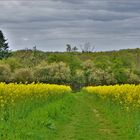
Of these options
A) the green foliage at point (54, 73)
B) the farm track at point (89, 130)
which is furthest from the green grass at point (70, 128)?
the green foliage at point (54, 73)

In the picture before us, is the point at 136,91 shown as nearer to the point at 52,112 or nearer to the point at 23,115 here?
the point at 52,112

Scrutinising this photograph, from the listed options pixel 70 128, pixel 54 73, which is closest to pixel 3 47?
pixel 54 73

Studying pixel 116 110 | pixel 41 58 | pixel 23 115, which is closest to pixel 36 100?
pixel 116 110

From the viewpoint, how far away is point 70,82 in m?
126

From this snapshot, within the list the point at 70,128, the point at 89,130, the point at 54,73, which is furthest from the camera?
the point at 54,73

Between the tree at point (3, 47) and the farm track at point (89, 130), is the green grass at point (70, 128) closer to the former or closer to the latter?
the farm track at point (89, 130)

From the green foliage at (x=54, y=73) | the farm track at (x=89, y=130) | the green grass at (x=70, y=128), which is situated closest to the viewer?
the green grass at (x=70, y=128)

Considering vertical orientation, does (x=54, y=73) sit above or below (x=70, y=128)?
above

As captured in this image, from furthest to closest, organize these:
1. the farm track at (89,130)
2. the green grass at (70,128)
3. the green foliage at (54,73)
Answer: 1. the green foliage at (54,73)
2. the farm track at (89,130)
3. the green grass at (70,128)

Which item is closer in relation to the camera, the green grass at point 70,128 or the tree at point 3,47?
the green grass at point 70,128

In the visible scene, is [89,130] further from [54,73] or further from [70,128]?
[54,73]

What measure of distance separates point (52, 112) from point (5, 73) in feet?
300

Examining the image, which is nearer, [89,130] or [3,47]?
[89,130]

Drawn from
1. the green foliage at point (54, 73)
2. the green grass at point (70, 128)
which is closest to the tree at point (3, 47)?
the green foliage at point (54, 73)
